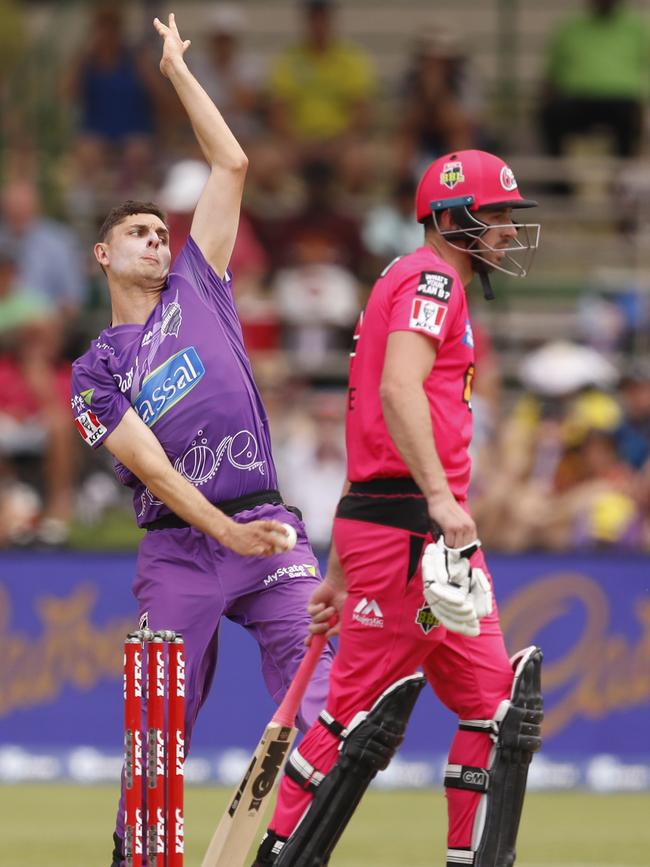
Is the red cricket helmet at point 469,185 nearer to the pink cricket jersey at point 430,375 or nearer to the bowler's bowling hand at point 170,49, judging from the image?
the pink cricket jersey at point 430,375

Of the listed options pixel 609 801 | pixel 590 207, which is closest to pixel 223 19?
pixel 590 207

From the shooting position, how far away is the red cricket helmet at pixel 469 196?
5.92m

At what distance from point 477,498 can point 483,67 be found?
6.60 metres

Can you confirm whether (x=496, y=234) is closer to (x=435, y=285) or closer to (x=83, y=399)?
(x=435, y=285)

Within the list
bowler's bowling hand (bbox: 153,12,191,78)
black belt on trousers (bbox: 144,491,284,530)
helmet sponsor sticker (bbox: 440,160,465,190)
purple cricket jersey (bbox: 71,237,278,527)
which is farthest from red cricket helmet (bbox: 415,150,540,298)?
black belt on trousers (bbox: 144,491,284,530)

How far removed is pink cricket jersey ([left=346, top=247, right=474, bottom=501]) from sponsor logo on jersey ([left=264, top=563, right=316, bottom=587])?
57 cm

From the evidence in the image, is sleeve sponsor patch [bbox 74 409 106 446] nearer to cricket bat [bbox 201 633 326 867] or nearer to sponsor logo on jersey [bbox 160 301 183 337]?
sponsor logo on jersey [bbox 160 301 183 337]

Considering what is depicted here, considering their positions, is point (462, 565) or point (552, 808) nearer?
point (462, 565)

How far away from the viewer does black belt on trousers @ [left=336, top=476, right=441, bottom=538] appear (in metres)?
5.79

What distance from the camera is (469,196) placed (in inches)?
233

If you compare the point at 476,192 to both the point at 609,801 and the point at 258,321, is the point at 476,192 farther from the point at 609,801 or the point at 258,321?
the point at 258,321

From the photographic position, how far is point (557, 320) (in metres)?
15.0

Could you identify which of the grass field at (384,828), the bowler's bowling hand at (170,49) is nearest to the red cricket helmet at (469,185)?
the bowler's bowling hand at (170,49)

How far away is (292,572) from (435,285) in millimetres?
1196
